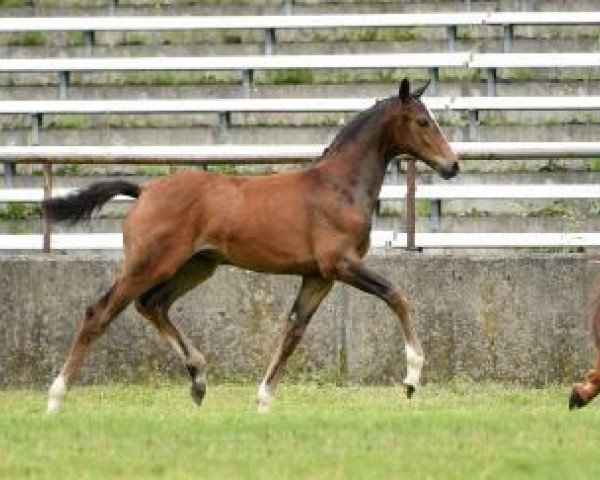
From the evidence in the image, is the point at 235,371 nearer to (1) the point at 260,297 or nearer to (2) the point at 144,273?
(1) the point at 260,297

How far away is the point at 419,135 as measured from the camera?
16.5 m

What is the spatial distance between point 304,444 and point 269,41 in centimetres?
1253

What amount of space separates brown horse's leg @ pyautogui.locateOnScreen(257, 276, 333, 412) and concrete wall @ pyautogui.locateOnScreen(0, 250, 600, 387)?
72.7 inches

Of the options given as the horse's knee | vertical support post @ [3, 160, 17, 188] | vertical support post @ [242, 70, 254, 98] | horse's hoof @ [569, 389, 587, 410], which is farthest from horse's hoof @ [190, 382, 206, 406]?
vertical support post @ [242, 70, 254, 98]

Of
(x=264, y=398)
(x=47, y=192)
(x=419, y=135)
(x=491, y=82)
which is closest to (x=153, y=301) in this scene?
(x=264, y=398)

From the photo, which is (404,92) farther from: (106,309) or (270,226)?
(106,309)

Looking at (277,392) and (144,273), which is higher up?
(144,273)

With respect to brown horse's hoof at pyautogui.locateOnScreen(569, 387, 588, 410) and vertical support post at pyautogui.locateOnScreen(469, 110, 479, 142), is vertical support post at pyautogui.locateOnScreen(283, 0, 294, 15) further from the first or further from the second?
brown horse's hoof at pyautogui.locateOnScreen(569, 387, 588, 410)

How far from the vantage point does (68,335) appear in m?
18.4

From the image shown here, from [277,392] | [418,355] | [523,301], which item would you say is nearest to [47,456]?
[418,355]

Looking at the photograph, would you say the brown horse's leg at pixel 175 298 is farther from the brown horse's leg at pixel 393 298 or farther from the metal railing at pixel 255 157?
the metal railing at pixel 255 157

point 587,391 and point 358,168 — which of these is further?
point 358,168

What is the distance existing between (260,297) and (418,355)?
3.14 meters

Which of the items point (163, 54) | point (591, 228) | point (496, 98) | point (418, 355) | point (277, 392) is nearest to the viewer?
point (418, 355)
